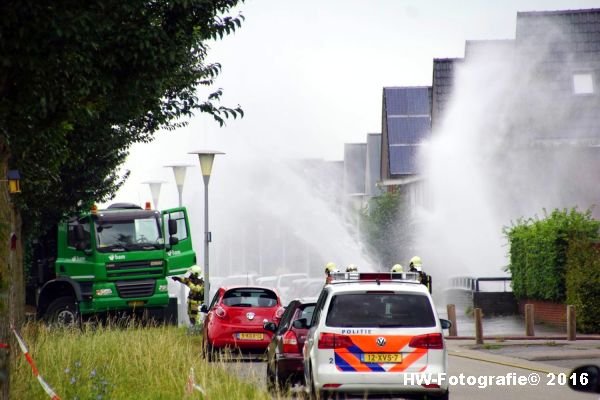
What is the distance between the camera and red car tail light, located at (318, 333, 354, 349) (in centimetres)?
1357

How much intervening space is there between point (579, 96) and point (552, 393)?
36.9 m

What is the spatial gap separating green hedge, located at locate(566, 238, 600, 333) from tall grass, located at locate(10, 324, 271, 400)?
43.3ft

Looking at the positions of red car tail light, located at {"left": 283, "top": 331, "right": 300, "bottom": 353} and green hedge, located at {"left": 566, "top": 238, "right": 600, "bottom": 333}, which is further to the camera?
green hedge, located at {"left": 566, "top": 238, "right": 600, "bottom": 333}

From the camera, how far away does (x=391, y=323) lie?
13680mm

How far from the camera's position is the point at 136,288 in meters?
31.1

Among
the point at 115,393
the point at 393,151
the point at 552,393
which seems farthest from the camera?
the point at 393,151

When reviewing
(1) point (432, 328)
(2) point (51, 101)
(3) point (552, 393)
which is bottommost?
(3) point (552, 393)

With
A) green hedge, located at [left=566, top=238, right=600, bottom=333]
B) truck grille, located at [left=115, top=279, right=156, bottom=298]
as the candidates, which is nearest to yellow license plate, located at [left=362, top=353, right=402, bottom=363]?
truck grille, located at [left=115, top=279, right=156, bottom=298]

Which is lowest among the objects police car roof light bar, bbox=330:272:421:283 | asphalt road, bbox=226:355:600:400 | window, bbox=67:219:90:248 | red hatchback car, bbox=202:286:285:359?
asphalt road, bbox=226:355:600:400

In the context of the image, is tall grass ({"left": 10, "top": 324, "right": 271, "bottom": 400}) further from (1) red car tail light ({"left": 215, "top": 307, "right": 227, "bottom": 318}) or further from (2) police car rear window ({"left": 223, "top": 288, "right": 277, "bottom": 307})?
(2) police car rear window ({"left": 223, "top": 288, "right": 277, "bottom": 307})

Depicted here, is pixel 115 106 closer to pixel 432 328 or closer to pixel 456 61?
pixel 432 328

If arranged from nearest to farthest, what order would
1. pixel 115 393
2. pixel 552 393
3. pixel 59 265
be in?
pixel 115 393 → pixel 552 393 → pixel 59 265

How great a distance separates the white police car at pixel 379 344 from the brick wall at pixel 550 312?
2061 cm

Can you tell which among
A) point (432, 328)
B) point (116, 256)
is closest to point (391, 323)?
point (432, 328)
